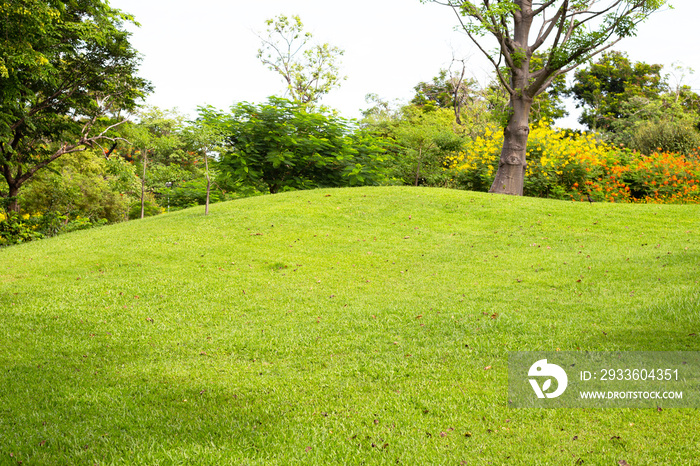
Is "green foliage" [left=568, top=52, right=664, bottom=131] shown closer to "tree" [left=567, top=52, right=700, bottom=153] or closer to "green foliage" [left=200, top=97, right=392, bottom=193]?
"tree" [left=567, top=52, right=700, bottom=153]

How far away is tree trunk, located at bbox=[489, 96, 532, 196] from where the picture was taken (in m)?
16.4

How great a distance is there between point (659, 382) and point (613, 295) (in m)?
2.89

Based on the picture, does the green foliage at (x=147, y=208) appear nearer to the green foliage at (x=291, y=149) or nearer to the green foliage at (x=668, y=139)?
the green foliage at (x=291, y=149)

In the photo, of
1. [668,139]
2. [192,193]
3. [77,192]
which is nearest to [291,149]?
[192,193]

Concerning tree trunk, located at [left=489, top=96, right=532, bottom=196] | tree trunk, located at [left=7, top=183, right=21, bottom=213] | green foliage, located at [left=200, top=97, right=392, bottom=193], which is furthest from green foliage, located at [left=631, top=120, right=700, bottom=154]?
tree trunk, located at [left=7, top=183, right=21, bottom=213]

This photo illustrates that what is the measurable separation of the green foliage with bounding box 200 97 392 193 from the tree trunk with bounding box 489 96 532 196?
5130 mm

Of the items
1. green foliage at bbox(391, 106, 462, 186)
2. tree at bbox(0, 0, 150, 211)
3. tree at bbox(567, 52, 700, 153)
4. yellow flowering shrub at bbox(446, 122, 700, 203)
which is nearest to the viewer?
tree at bbox(0, 0, 150, 211)

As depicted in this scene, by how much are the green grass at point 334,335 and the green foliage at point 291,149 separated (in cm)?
643

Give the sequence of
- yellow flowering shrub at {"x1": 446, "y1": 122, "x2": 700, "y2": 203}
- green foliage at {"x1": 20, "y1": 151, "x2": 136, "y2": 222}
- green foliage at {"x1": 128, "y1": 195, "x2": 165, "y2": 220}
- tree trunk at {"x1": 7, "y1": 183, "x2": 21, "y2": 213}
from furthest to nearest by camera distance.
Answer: green foliage at {"x1": 128, "y1": 195, "x2": 165, "y2": 220}, green foliage at {"x1": 20, "y1": 151, "x2": 136, "y2": 222}, tree trunk at {"x1": 7, "y1": 183, "x2": 21, "y2": 213}, yellow flowering shrub at {"x1": 446, "y1": 122, "x2": 700, "y2": 203}

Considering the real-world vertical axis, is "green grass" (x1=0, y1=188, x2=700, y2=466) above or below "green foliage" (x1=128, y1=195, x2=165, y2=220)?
below

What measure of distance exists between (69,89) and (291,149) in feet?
26.8

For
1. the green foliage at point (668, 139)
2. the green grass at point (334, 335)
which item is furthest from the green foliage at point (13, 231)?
the green foliage at point (668, 139)

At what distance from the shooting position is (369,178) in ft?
63.5

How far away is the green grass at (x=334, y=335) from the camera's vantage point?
3547mm
